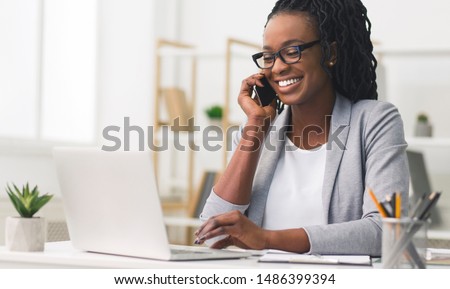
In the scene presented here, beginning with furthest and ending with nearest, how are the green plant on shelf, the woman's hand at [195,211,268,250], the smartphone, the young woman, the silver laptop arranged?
1. the green plant on shelf
2. the smartphone
3. the young woman
4. the woman's hand at [195,211,268,250]
5. the silver laptop

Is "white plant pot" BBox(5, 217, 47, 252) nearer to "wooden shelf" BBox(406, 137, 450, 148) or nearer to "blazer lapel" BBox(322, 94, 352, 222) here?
"blazer lapel" BBox(322, 94, 352, 222)

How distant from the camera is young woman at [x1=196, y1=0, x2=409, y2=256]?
6.29 feet

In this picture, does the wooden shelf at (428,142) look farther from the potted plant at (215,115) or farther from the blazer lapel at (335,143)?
the blazer lapel at (335,143)

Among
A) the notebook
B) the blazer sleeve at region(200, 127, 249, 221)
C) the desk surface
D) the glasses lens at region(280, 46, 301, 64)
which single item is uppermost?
the glasses lens at region(280, 46, 301, 64)

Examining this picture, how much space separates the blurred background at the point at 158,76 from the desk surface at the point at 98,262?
2045 millimetres

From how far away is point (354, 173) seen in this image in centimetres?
191

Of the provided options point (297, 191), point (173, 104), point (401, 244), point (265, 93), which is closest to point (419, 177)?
point (173, 104)

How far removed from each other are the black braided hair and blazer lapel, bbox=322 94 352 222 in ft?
0.17

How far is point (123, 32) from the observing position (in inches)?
183

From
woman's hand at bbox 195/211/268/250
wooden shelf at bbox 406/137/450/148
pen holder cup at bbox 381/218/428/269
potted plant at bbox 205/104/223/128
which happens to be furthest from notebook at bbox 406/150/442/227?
pen holder cup at bbox 381/218/428/269

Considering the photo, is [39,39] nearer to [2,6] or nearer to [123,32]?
[2,6]

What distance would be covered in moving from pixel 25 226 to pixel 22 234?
0.06ft
